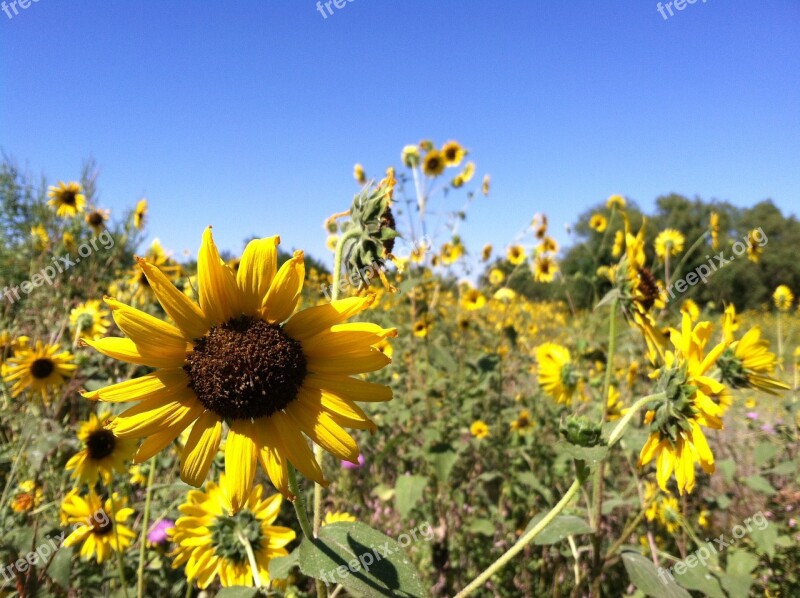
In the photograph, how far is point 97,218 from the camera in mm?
6105

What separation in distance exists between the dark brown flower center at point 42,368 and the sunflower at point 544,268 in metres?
4.69

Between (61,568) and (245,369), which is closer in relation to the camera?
(245,369)

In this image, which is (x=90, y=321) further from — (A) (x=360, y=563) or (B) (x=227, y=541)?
(A) (x=360, y=563)

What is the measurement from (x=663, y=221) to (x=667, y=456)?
2661 cm

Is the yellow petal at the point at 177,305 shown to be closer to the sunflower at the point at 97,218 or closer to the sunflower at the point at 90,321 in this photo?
the sunflower at the point at 90,321

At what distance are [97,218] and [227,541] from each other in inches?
241

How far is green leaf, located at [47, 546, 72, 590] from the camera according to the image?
156 centimetres

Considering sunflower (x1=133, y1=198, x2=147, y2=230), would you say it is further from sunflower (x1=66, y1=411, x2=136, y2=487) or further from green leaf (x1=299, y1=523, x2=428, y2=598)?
green leaf (x1=299, y1=523, x2=428, y2=598)

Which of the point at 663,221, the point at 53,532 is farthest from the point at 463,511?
the point at 663,221

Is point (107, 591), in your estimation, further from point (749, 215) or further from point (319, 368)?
point (749, 215)

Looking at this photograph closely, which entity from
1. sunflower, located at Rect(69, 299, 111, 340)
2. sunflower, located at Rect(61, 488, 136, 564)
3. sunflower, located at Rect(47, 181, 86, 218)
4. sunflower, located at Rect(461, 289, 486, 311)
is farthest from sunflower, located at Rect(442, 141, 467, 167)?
sunflower, located at Rect(47, 181, 86, 218)

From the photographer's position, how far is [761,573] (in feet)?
8.66

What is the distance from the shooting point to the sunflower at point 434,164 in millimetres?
4535

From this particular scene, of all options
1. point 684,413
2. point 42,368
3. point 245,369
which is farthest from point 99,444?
point 684,413
